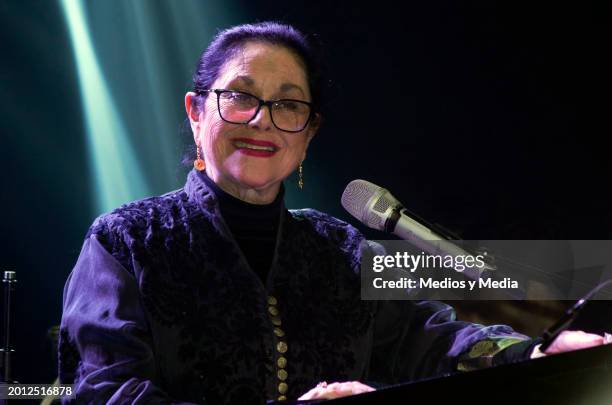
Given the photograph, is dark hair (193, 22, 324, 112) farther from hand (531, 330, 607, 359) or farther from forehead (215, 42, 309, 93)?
hand (531, 330, 607, 359)

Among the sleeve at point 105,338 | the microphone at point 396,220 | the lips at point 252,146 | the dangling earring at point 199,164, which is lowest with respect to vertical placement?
the sleeve at point 105,338

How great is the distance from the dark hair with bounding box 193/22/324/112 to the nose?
0.15 m

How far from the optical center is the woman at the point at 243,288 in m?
1.22

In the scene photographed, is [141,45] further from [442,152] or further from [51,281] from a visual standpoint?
[442,152]

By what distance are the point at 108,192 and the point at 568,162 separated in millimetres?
1935

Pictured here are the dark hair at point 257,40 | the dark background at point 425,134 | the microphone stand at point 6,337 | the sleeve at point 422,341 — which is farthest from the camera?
the dark background at point 425,134

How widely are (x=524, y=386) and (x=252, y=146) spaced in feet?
3.03

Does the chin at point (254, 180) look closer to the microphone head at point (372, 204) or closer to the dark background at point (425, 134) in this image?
the microphone head at point (372, 204)

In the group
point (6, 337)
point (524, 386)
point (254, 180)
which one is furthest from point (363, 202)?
point (6, 337)

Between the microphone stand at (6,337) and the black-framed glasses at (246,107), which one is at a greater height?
the black-framed glasses at (246,107)

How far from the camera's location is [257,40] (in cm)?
155

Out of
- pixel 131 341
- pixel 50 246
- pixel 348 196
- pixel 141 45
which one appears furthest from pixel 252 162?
pixel 50 246

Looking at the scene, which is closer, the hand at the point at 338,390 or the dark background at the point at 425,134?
the hand at the point at 338,390

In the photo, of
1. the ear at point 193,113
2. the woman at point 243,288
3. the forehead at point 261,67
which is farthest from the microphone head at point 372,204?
the ear at point 193,113
